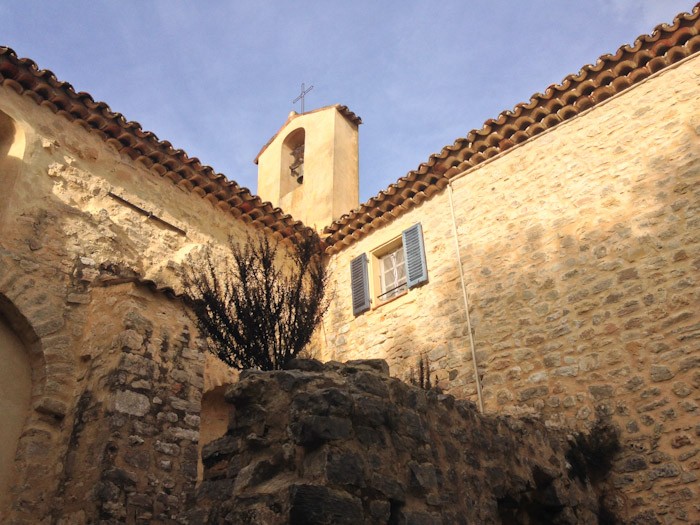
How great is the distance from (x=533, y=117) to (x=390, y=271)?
3037 mm

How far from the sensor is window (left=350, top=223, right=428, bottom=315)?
29.9 feet

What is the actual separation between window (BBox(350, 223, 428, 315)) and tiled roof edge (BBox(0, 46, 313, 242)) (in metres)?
1.24

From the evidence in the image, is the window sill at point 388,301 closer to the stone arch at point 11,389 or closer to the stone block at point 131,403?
the stone block at point 131,403

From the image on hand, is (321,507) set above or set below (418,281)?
below

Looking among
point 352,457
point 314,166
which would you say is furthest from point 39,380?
point 314,166

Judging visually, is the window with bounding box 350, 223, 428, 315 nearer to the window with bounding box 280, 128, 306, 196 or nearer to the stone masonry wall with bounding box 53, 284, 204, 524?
the stone masonry wall with bounding box 53, 284, 204, 524

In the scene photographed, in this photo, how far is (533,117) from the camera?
27.5 feet

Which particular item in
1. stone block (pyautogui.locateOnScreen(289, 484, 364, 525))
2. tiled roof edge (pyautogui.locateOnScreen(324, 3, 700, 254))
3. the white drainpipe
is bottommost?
stone block (pyautogui.locateOnScreen(289, 484, 364, 525))

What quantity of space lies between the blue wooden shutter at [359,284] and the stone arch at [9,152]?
481 cm

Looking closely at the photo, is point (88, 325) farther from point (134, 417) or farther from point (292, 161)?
point (292, 161)

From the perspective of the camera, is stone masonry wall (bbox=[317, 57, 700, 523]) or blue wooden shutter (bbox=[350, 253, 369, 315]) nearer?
stone masonry wall (bbox=[317, 57, 700, 523])

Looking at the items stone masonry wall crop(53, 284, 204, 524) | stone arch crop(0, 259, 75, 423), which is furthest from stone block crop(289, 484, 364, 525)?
stone arch crop(0, 259, 75, 423)

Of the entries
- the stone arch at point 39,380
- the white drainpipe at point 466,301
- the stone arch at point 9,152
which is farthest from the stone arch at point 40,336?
the white drainpipe at point 466,301

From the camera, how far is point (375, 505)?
11.2ft
